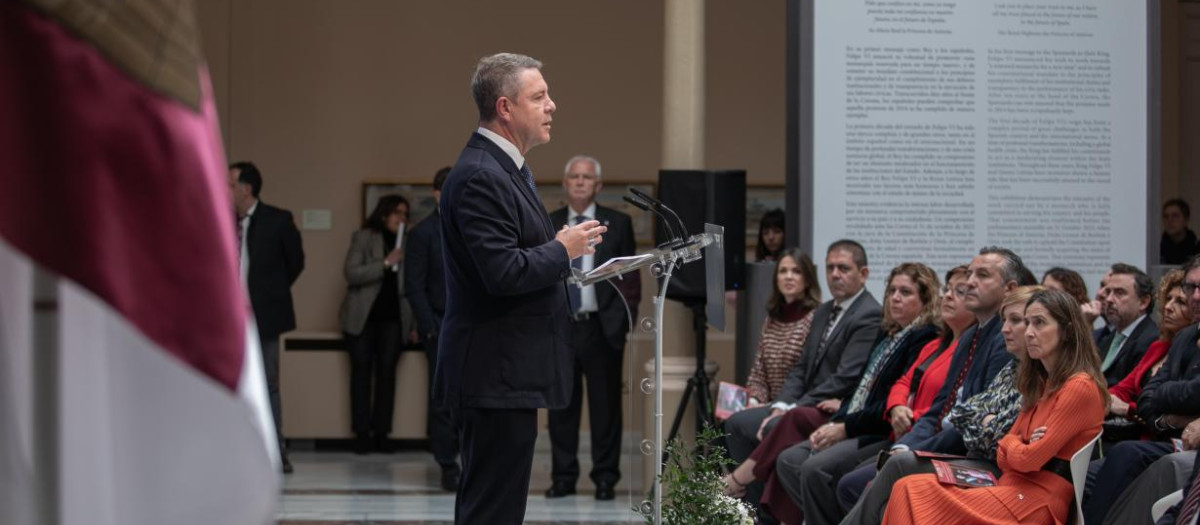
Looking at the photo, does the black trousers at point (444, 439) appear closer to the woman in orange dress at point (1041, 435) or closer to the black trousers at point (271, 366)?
the black trousers at point (271, 366)

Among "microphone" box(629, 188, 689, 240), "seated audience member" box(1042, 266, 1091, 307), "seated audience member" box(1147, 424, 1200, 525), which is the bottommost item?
"seated audience member" box(1147, 424, 1200, 525)

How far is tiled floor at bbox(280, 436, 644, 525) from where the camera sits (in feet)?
21.2

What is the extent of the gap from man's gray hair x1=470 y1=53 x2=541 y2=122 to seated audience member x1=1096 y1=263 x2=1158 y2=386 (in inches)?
108

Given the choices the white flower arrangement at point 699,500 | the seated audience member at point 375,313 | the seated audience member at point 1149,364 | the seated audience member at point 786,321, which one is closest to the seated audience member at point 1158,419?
the seated audience member at point 1149,364

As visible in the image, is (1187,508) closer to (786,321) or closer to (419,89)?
(786,321)

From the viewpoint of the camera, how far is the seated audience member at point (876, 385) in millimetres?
5379

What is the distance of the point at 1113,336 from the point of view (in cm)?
523

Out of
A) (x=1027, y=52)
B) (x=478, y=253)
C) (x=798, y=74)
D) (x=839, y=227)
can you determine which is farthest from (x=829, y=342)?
(x=478, y=253)

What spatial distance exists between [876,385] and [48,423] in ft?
14.7

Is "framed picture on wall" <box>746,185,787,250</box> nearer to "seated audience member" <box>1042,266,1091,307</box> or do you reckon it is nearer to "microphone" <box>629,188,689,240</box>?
"seated audience member" <box>1042,266,1091,307</box>

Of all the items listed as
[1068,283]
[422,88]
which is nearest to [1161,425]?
[1068,283]

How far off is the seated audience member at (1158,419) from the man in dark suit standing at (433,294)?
3727 millimetres

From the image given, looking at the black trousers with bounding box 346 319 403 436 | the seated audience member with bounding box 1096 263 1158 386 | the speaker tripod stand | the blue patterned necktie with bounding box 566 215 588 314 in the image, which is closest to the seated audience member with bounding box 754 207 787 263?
the speaker tripod stand

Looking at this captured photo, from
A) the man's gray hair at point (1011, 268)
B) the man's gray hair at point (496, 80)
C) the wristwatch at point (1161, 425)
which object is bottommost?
the wristwatch at point (1161, 425)
